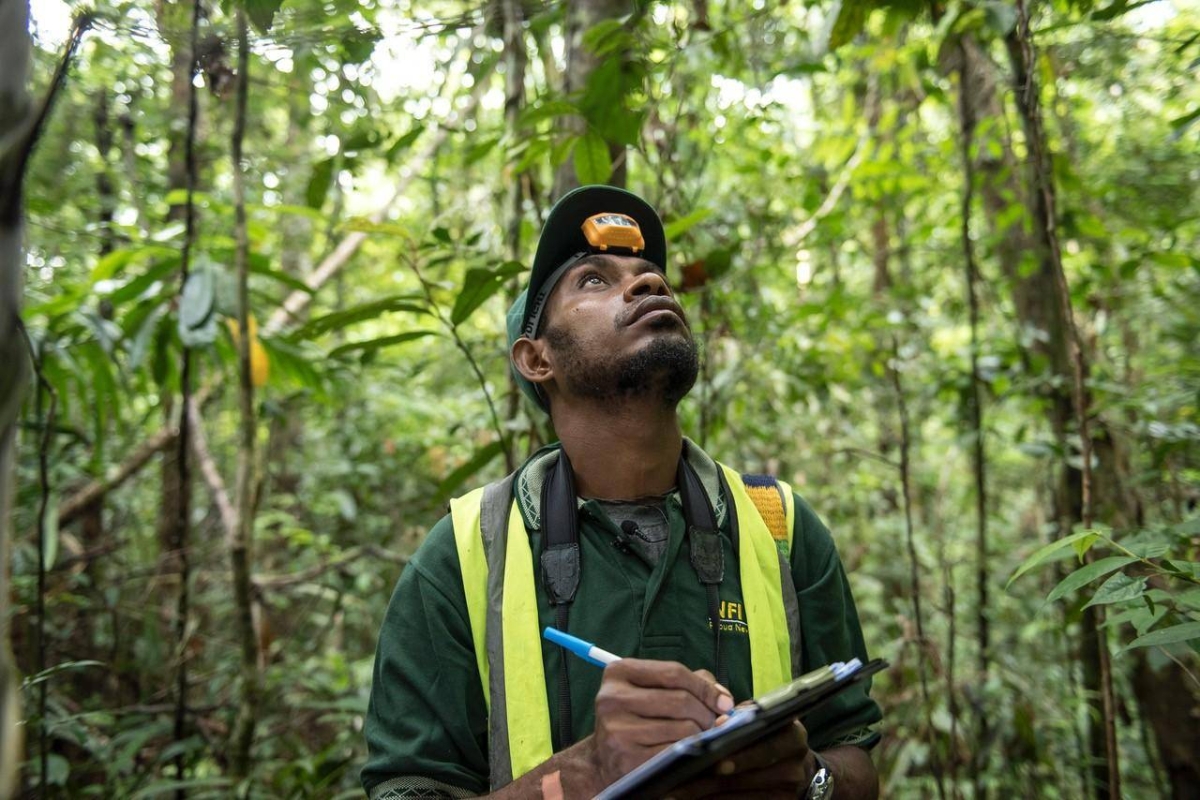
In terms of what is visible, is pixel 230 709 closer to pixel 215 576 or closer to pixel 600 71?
pixel 215 576

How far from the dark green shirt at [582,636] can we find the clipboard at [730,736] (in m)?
0.38

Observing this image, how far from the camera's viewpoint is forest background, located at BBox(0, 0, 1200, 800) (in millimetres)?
2385

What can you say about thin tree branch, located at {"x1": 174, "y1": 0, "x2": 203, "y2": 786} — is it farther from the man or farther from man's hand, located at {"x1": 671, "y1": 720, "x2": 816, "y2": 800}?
man's hand, located at {"x1": 671, "y1": 720, "x2": 816, "y2": 800}

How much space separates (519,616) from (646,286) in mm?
837

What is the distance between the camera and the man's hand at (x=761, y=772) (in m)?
1.28

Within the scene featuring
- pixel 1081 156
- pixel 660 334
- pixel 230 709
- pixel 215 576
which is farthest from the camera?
pixel 1081 156

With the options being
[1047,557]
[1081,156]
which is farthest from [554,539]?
[1081,156]

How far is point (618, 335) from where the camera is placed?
6.00 ft

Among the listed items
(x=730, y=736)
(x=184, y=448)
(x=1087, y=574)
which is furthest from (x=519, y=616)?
(x=184, y=448)

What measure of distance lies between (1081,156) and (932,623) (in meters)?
3.55

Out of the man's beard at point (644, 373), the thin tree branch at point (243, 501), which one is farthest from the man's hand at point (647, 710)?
the thin tree branch at point (243, 501)

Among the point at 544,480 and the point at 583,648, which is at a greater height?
the point at 544,480

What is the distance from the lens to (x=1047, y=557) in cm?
154

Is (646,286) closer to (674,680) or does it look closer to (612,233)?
(612,233)
